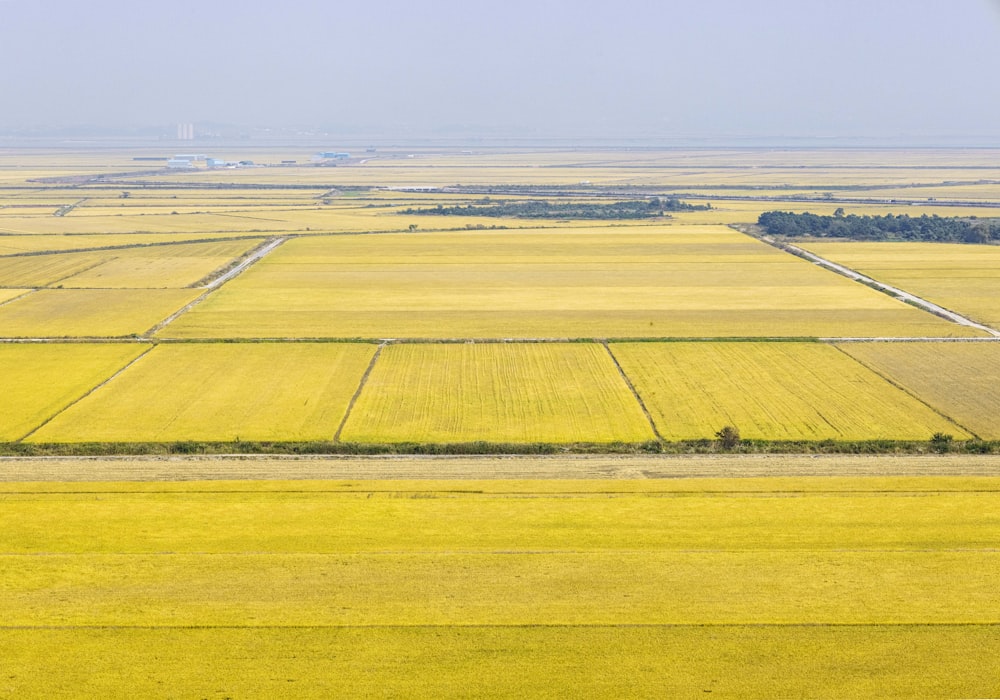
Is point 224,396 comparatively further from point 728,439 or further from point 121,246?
point 121,246

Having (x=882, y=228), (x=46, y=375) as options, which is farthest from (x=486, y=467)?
(x=882, y=228)

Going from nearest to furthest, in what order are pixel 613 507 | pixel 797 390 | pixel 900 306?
pixel 613 507
pixel 797 390
pixel 900 306

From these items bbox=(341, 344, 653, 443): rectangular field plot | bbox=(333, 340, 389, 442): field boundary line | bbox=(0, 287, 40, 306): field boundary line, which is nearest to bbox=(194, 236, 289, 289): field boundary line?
bbox=(0, 287, 40, 306): field boundary line

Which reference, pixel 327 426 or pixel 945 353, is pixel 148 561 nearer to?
pixel 327 426

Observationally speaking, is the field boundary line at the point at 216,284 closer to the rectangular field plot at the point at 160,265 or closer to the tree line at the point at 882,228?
the rectangular field plot at the point at 160,265

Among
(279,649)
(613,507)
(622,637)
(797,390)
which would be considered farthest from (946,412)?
(279,649)

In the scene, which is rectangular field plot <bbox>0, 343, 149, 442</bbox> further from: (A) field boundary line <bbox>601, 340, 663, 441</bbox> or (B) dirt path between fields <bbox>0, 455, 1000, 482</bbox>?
(A) field boundary line <bbox>601, 340, 663, 441</bbox>
